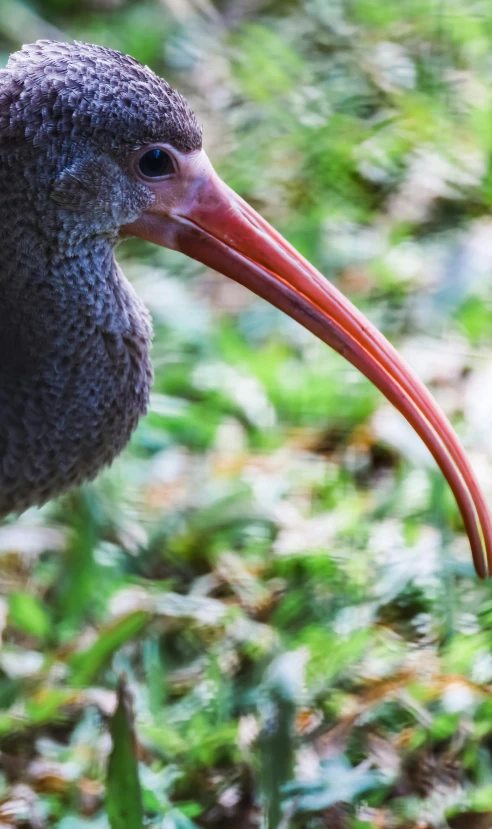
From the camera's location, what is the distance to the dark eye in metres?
2.07

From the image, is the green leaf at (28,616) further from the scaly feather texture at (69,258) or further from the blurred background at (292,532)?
the scaly feather texture at (69,258)

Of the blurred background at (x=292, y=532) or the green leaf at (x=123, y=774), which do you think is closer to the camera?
the green leaf at (x=123, y=774)

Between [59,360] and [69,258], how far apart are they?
0.63 feet

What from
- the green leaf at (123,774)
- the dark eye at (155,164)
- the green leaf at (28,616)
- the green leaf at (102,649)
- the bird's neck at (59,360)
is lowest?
the green leaf at (28,616)

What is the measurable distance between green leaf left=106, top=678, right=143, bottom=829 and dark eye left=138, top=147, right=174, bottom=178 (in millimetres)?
910

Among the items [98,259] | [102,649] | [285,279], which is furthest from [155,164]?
[102,649]

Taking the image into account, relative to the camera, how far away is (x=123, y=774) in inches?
83.4

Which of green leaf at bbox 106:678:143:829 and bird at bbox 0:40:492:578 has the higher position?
bird at bbox 0:40:492:578

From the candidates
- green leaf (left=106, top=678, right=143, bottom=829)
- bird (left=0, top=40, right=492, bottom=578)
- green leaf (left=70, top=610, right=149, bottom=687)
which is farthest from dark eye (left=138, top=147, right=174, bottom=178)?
green leaf (left=70, top=610, right=149, bottom=687)

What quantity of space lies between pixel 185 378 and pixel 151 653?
0.98m

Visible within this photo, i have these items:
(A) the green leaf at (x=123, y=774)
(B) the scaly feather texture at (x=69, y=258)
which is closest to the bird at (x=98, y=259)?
(B) the scaly feather texture at (x=69, y=258)

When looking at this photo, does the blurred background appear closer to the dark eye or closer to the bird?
the bird

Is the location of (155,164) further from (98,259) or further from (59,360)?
(59,360)

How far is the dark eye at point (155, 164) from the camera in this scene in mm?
2072
